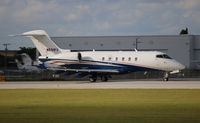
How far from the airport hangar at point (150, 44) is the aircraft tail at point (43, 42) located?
5887cm

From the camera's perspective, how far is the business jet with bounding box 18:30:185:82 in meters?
56.0

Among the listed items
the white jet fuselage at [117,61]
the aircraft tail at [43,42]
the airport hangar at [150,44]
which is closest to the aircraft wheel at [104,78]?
the white jet fuselage at [117,61]

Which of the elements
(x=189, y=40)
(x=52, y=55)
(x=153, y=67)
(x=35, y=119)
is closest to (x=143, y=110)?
(x=35, y=119)

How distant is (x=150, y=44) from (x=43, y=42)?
64.1 m

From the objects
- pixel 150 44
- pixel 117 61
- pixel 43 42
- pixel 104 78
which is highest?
pixel 150 44

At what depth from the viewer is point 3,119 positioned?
696 inches

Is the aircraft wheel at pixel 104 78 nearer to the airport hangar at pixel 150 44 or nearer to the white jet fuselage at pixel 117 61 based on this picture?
the white jet fuselage at pixel 117 61

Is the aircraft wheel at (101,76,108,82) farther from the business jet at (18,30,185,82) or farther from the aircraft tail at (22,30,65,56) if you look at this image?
the aircraft tail at (22,30,65,56)

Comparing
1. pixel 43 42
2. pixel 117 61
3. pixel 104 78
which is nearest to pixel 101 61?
pixel 117 61

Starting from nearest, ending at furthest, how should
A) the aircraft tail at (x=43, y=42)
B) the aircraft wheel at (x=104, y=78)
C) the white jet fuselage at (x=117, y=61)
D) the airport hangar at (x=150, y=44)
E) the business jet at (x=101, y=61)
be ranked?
the white jet fuselage at (x=117, y=61)
the business jet at (x=101, y=61)
the aircraft wheel at (x=104, y=78)
the aircraft tail at (x=43, y=42)
the airport hangar at (x=150, y=44)

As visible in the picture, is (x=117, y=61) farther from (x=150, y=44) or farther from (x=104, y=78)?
(x=150, y=44)

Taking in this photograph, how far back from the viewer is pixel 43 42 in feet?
199

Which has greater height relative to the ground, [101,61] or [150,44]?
[150,44]

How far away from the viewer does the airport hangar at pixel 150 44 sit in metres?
118
